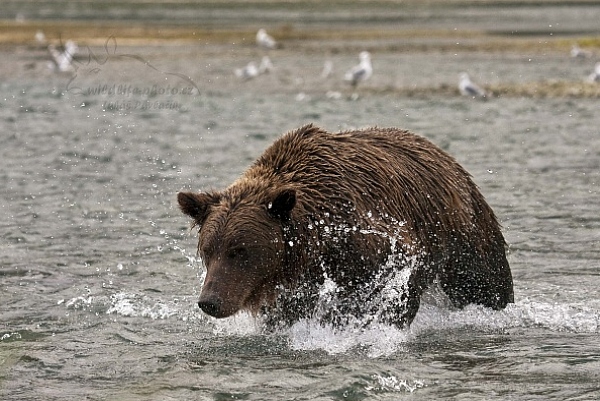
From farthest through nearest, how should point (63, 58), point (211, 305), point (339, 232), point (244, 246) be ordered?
point (63, 58), point (339, 232), point (244, 246), point (211, 305)

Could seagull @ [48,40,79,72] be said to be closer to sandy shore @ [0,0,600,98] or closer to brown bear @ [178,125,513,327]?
sandy shore @ [0,0,600,98]

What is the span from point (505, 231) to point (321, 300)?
409 centimetres

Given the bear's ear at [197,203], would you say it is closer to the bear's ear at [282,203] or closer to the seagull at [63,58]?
the bear's ear at [282,203]

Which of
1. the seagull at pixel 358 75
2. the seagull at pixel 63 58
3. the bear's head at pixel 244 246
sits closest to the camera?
the bear's head at pixel 244 246

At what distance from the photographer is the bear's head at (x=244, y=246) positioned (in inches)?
269

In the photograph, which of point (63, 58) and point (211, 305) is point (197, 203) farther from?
point (63, 58)

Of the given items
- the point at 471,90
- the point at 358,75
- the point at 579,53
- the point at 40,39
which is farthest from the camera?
the point at 40,39

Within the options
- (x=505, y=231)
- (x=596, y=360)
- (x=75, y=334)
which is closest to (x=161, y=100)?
(x=505, y=231)

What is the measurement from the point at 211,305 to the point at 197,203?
759 mm

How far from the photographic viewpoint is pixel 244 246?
6.88 m

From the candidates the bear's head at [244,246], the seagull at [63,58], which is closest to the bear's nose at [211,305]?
the bear's head at [244,246]

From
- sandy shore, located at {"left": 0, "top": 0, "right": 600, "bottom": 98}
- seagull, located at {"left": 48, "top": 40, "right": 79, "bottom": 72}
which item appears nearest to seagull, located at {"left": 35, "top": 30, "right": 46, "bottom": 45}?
sandy shore, located at {"left": 0, "top": 0, "right": 600, "bottom": 98}

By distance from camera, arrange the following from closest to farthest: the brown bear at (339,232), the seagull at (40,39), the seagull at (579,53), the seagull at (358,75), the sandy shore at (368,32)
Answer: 1. the brown bear at (339,232)
2. the seagull at (358,75)
3. the sandy shore at (368,32)
4. the seagull at (579,53)
5. the seagull at (40,39)

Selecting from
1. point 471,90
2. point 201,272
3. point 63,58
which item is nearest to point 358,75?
point 471,90
